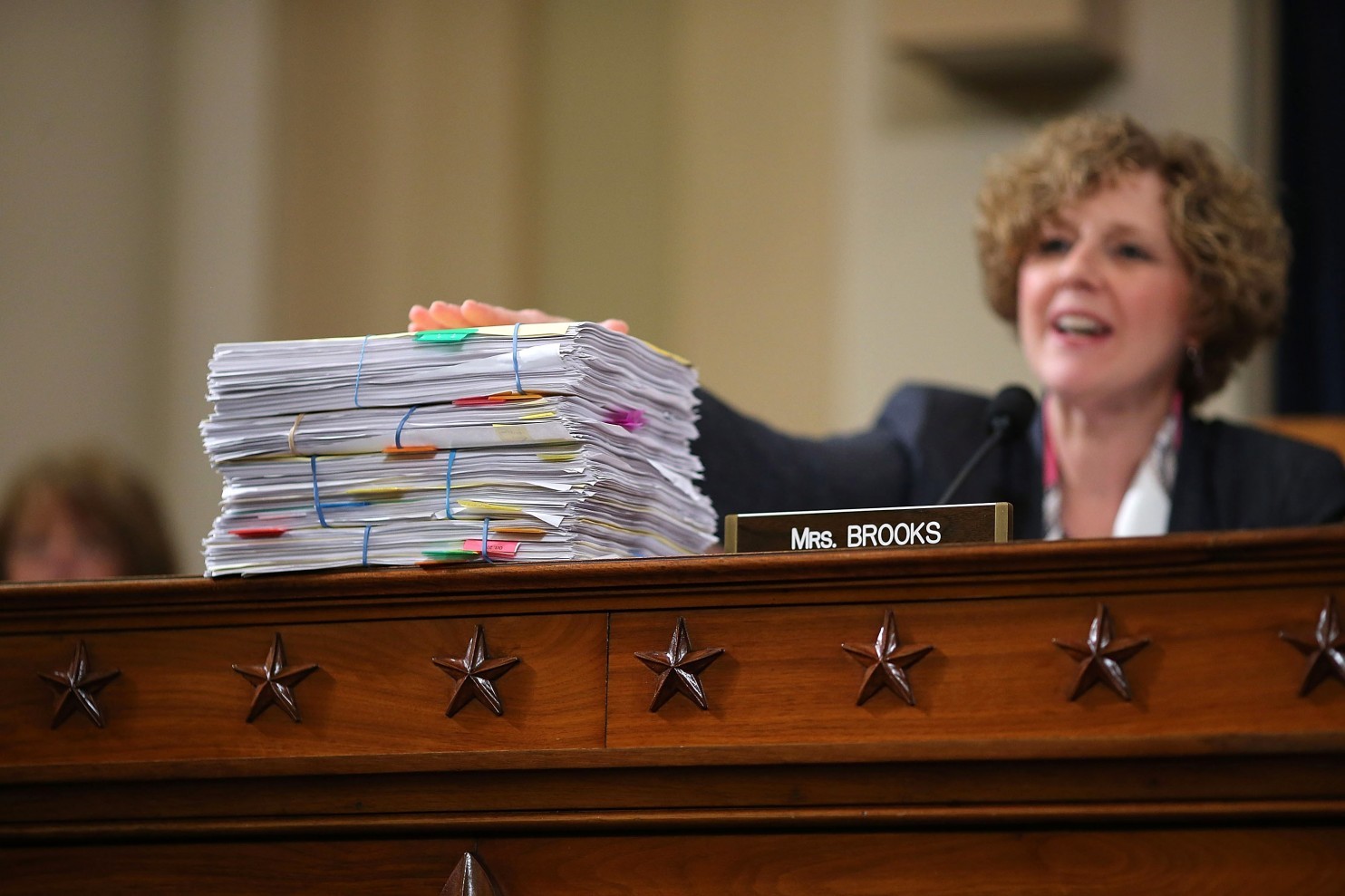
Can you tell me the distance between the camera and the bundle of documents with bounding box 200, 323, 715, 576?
1.17 metres

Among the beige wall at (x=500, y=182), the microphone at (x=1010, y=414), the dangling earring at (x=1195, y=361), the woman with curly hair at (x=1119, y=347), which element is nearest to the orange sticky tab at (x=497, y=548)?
the microphone at (x=1010, y=414)

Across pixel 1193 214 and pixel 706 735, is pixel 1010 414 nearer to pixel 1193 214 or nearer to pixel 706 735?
pixel 1193 214

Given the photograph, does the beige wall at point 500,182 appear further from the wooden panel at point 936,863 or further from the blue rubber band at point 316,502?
the wooden panel at point 936,863

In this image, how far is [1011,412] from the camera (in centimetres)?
187

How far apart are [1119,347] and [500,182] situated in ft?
8.71

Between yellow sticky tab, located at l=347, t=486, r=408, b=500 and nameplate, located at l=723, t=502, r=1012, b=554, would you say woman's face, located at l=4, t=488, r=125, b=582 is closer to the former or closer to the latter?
yellow sticky tab, located at l=347, t=486, r=408, b=500

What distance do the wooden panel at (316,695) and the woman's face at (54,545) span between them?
1.49 metres

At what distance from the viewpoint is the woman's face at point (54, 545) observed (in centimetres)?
267

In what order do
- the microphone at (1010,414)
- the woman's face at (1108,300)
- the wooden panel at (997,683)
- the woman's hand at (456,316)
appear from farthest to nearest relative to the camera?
1. the woman's face at (1108,300)
2. the microphone at (1010,414)
3. the woman's hand at (456,316)
4. the wooden panel at (997,683)

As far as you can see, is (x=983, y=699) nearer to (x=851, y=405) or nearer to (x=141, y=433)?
(x=851, y=405)

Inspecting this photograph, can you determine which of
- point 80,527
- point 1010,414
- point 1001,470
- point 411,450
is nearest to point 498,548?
point 411,450

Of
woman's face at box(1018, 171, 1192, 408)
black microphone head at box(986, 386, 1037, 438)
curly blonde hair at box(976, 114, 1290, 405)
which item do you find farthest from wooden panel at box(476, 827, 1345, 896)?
curly blonde hair at box(976, 114, 1290, 405)

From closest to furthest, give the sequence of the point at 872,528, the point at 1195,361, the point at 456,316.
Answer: the point at 872,528
the point at 456,316
the point at 1195,361

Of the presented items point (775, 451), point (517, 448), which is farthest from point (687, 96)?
point (517, 448)
